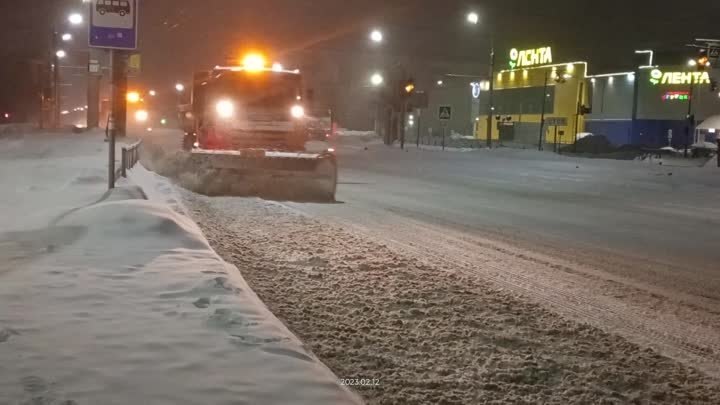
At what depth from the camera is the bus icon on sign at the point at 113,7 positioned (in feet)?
38.1

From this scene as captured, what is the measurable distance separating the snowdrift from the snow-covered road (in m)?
0.59

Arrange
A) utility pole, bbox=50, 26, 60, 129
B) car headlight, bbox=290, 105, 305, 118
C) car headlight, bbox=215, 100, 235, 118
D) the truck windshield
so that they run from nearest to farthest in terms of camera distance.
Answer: car headlight, bbox=215, 100, 235, 118, the truck windshield, car headlight, bbox=290, 105, 305, 118, utility pole, bbox=50, 26, 60, 129

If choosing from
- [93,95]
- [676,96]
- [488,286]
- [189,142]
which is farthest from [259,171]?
[676,96]

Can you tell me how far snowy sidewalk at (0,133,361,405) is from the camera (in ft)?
14.1

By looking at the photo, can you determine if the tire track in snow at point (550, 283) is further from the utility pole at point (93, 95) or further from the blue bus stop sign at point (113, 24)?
the utility pole at point (93, 95)

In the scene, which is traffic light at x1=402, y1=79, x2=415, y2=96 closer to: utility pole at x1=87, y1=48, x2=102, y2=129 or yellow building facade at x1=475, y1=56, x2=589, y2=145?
yellow building facade at x1=475, y1=56, x2=589, y2=145

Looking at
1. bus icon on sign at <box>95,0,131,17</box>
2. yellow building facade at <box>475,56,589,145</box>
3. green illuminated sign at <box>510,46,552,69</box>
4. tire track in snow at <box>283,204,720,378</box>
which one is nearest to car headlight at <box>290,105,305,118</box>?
tire track in snow at <box>283,204,720,378</box>

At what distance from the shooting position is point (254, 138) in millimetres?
16984

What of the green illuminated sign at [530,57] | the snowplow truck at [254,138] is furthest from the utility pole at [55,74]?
the green illuminated sign at [530,57]

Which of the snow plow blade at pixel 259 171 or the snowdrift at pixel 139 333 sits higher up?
the snow plow blade at pixel 259 171

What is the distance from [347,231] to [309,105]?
24.2 ft

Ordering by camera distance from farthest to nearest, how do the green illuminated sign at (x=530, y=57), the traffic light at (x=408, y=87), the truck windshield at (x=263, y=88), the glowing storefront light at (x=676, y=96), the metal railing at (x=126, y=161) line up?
1. the green illuminated sign at (x=530, y=57)
2. the glowing storefront light at (x=676, y=96)
3. the traffic light at (x=408, y=87)
4. the truck windshield at (x=263, y=88)
5. the metal railing at (x=126, y=161)

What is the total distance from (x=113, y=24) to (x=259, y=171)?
Answer: 4.77 m

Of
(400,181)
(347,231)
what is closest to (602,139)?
(400,181)
